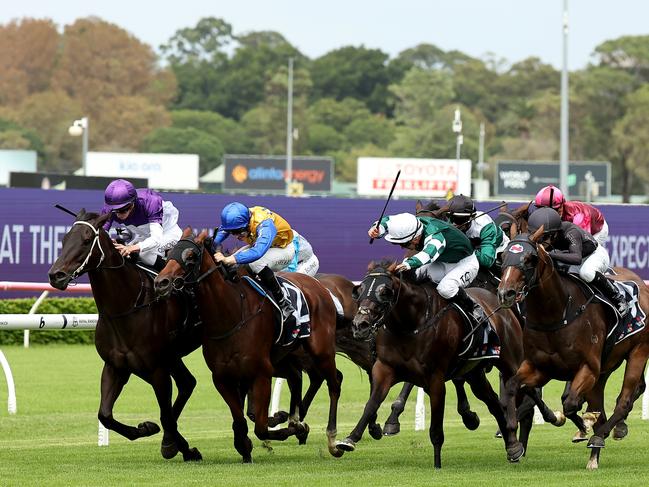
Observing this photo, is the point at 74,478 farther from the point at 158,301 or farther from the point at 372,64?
the point at 372,64

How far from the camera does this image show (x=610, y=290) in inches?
366

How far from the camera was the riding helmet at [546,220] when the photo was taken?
909 centimetres

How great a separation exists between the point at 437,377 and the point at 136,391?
20.0ft

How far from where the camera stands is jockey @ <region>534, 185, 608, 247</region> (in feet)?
32.3

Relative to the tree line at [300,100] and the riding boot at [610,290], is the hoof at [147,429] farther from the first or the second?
the tree line at [300,100]

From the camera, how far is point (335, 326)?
32.9 feet

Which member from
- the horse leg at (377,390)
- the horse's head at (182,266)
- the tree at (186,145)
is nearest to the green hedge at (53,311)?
the horse's head at (182,266)

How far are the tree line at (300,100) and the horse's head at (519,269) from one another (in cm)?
6699

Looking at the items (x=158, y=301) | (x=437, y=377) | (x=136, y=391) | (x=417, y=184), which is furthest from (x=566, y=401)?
(x=417, y=184)

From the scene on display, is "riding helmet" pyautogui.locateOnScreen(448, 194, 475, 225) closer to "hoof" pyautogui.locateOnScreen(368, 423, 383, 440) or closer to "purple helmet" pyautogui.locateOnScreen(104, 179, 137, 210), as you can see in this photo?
"hoof" pyautogui.locateOnScreen(368, 423, 383, 440)

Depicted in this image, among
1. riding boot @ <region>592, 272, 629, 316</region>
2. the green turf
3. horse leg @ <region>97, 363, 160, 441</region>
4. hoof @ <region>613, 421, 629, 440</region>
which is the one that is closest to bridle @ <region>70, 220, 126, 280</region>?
horse leg @ <region>97, 363, 160, 441</region>

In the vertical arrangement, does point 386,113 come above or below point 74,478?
above

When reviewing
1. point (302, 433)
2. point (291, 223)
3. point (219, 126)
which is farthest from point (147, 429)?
point (219, 126)

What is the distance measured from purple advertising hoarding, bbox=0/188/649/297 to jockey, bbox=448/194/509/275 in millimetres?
8528
